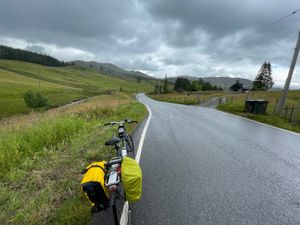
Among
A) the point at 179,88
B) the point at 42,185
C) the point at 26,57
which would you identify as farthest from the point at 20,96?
the point at 26,57

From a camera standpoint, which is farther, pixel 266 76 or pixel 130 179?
pixel 266 76

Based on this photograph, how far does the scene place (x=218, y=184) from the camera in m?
3.70

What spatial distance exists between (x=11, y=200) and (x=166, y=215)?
2368 millimetres

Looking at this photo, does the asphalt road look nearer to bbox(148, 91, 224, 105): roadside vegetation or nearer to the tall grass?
the tall grass

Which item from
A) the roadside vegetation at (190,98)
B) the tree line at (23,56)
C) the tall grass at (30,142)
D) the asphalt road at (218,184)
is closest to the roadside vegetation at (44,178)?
the tall grass at (30,142)

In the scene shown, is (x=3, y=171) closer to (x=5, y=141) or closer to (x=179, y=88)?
(x=5, y=141)

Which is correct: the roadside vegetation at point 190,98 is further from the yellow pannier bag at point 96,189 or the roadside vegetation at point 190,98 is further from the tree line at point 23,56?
the tree line at point 23,56

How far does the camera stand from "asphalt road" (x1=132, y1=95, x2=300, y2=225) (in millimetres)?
2779

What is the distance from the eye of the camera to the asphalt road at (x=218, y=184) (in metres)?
2.78

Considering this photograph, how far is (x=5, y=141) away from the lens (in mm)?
5457

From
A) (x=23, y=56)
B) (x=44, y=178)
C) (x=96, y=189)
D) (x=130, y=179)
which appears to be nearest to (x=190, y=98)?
(x=44, y=178)

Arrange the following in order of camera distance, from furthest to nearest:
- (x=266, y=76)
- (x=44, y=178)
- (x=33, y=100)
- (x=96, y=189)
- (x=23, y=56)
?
1. (x=23, y=56)
2. (x=266, y=76)
3. (x=33, y=100)
4. (x=44, y=178)
5. (x=96, y=189)

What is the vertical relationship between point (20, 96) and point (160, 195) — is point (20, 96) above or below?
below

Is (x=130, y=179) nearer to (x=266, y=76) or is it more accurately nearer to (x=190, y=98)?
(x=190, y=98)
